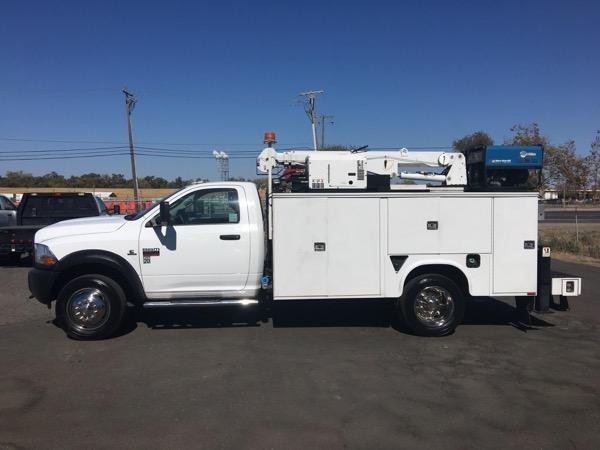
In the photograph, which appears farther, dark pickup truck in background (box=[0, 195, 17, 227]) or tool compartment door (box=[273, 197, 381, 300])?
dark pickup truck in background (box=[0, 195, 17, 227])

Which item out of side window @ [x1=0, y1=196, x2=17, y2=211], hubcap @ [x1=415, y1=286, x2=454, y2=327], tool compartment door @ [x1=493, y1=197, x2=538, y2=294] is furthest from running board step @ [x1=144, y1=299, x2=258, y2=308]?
side window @ [x1=0, y1=196, x2=17, y2=211]

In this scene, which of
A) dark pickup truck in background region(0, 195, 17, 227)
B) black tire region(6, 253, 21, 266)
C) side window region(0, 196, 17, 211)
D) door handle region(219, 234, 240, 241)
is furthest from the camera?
side window region(0, 196, 17, 211)

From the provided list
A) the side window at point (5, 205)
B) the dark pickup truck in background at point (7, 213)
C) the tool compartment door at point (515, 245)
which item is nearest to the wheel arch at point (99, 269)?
the tool compartment door at point (515, 245)

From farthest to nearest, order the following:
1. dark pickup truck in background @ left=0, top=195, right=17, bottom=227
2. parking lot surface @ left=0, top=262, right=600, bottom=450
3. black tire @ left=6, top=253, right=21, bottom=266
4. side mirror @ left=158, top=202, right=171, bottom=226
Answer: dark pickup truck in background @ left=0, top=195, right=17, bottom=227, black tire @ left=6, top=253, right=21, bottom=266, side mirror @ left=158, top=202, right=171, bottom=226, parking lot surface @ left=0, top=262, right=600, bottom=450

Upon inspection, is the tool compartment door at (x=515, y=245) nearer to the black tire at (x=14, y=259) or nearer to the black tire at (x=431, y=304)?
the black tire at (x=431, y=304)

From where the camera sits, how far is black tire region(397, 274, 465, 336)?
703 centimetres

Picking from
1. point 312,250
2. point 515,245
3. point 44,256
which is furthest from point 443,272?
point 44,256

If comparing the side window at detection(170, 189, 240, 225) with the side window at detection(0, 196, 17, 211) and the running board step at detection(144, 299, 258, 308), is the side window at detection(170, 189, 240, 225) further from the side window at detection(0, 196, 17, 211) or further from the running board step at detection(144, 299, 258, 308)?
the side window at detection(0, 196, 17, 211)

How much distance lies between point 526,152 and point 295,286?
147 inches

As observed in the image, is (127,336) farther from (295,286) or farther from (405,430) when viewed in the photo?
(405,430)

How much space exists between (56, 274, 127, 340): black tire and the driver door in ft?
1.41

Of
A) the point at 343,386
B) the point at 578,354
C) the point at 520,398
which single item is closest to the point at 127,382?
the point at 343,386

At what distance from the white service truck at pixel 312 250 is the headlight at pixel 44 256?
22 mm

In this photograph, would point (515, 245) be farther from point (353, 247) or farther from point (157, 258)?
point (157, 258)
